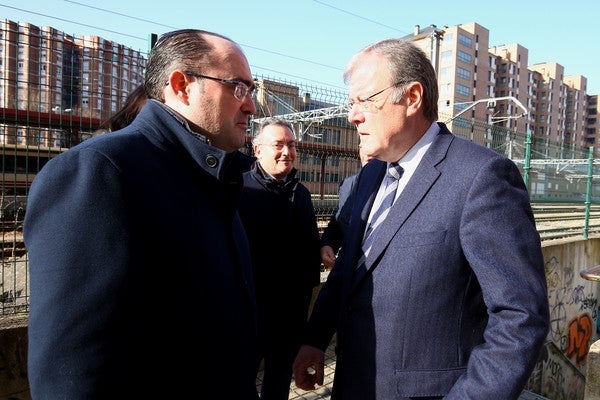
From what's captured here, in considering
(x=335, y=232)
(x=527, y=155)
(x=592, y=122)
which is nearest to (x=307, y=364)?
(x=335, y=232)

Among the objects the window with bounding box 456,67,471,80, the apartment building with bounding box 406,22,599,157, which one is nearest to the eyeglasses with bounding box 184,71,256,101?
the apartment building with bounding box 406,22,599,157

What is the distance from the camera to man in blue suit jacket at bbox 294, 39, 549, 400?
1.43 m

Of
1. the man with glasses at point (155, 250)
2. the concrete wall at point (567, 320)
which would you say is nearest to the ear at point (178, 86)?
the man with glasses at point (155, 250)

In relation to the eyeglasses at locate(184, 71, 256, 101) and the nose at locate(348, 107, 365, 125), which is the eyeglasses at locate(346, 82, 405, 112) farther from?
the eyeglasses at locate(184, 71, 256, 101)

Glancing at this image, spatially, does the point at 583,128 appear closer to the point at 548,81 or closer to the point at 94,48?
the point at 548,81

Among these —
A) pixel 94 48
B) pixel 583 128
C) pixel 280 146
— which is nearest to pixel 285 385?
pixel 280 146

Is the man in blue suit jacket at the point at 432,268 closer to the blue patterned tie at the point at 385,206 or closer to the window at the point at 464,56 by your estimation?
the blue patterned tie at the point at 385,206

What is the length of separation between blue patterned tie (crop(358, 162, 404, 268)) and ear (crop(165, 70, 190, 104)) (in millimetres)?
914

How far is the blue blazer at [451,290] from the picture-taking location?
4.65 ft

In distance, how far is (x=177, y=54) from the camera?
1.56 metres

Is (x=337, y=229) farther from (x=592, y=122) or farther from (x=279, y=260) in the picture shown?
(x=592, y=122)

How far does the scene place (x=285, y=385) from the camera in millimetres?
3418

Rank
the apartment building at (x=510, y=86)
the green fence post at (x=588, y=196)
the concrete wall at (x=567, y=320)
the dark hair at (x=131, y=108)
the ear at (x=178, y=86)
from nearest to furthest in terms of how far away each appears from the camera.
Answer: the ear at (x=178, y=86) → the dark hair at (x=131, y=108) → the concrete wall at (x=567, y=320) → the green fence post at (x=588, y=196) → the apartment building at (x=510, y=86)

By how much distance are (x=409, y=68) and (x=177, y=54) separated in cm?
93
